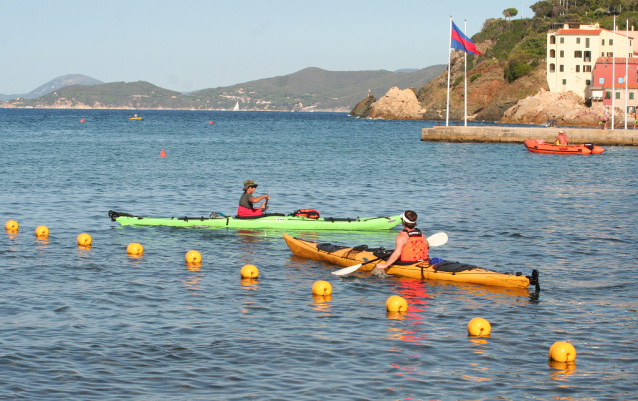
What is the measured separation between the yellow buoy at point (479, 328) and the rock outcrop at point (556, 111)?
86.4 meters

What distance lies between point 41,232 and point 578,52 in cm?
10223

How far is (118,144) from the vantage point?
68.4 metres

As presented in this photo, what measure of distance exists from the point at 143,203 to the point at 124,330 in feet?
55.3

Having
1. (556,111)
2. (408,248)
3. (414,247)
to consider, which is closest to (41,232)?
(408,248)

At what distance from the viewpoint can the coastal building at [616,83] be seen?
96375mm

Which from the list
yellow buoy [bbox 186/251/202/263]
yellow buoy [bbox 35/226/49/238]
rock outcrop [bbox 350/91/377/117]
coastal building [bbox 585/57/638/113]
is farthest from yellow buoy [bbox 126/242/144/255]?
rock outcrop [bbox 350/91/377/117]

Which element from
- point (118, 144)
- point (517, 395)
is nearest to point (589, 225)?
point (517, 395)

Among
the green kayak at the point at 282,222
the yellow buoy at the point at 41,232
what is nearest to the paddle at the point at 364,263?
the green kayak at the point at 282,222

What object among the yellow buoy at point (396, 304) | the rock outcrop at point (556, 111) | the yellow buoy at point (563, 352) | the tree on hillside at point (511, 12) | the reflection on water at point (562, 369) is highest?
the tree on hillside at point (511, 12)

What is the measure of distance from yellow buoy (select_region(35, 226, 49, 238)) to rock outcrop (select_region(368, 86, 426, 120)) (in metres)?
129

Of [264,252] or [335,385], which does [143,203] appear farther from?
[335,385]

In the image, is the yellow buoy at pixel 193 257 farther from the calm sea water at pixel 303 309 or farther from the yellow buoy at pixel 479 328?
the yellow buoy at pixel 479 328

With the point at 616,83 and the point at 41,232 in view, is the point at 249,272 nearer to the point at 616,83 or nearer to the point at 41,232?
the point at 41,232

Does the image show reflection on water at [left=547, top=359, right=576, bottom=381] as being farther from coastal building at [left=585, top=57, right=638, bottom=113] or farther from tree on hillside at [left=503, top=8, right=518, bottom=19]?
tree on hillside at [left=503, top=8, right=518, bottom=19]
